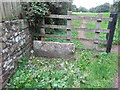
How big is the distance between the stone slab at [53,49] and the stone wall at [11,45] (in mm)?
517

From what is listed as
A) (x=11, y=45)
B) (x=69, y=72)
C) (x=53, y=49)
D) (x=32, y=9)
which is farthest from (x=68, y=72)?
(x=32, y=9)

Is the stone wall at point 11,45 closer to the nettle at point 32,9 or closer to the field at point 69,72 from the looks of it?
the field at point 69,72

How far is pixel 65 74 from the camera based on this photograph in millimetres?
2877

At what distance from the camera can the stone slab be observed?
12.3 feet

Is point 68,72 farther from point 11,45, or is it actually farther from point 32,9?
point 32,9

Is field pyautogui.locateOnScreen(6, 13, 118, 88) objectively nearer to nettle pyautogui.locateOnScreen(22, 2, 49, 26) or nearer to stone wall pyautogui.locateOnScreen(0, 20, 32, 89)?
stone wall pyautogui.locateOnScreen(0, 20, 32, 89)

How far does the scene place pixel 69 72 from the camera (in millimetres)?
2936

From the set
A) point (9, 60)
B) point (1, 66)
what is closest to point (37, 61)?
point (9, 60)

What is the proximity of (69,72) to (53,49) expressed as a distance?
122cm

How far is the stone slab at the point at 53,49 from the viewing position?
3735 millimetres

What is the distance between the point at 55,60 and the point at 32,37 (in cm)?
141

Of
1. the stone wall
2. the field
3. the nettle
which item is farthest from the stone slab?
the nettle

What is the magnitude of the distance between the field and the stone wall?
216 millimetres

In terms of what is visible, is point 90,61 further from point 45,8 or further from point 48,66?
point 45,8
